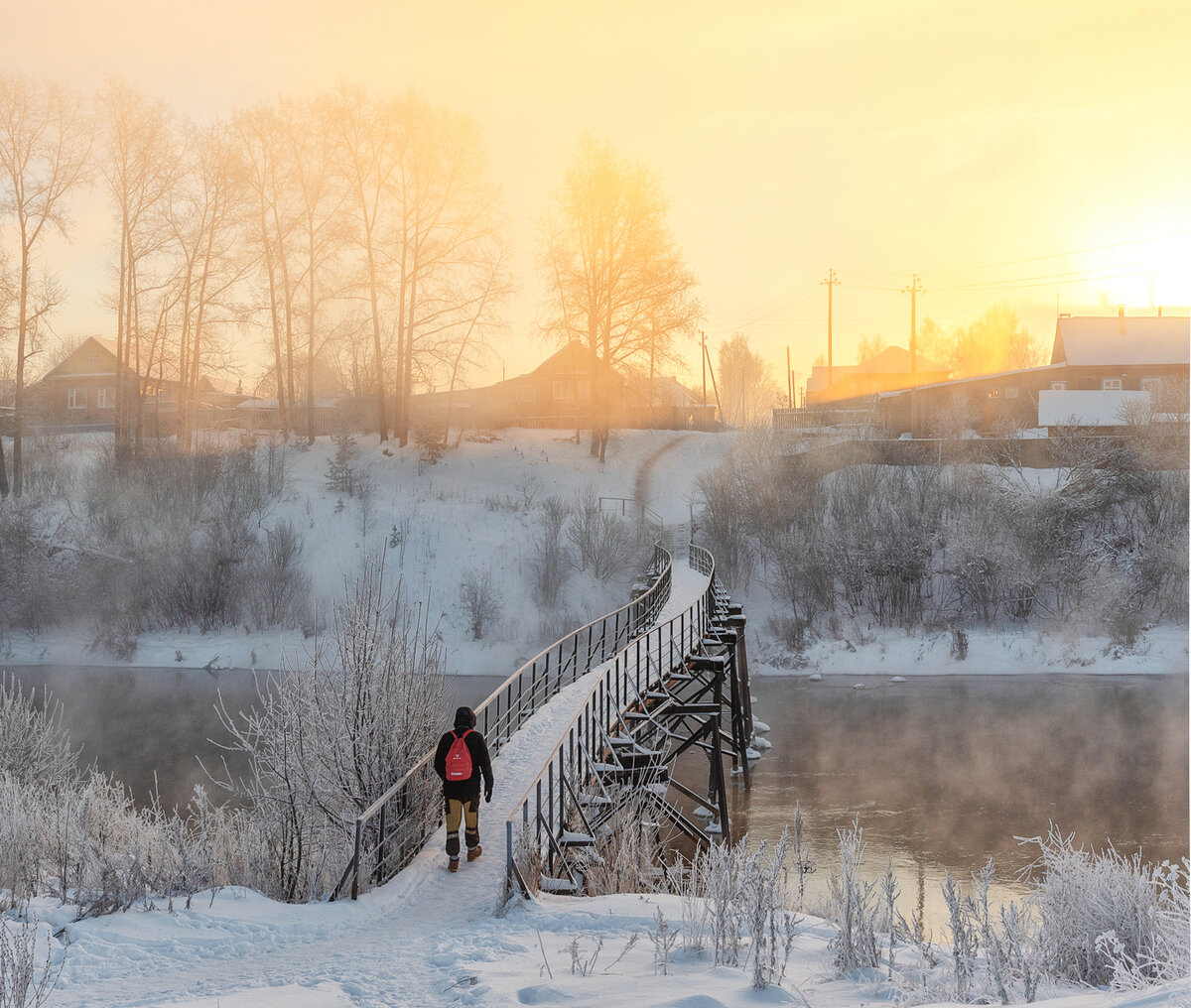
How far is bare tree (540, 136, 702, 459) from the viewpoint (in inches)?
1391

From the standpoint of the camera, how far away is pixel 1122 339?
40000 millimetres

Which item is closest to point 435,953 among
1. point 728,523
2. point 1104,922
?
point 1104,922

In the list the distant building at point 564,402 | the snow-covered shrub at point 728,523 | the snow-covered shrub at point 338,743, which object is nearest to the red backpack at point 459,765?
the snow-covered shrub at point 338,743

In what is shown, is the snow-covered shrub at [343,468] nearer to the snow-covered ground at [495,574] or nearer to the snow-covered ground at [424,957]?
the snow-covered ground at [495,574]

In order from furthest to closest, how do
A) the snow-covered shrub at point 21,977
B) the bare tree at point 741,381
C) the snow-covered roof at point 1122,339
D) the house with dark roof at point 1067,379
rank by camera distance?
the bare tree at point 741,381 < the snow-covered roof at point 1122,339 < the house with dark roof at point 1067,379 < the snow-covered shrub at point 21,977

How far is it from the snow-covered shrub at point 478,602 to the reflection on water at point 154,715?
1.97 m

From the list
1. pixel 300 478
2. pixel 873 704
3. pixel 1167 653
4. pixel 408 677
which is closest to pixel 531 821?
pixel 408 677

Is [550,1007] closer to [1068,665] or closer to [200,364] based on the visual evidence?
[1068,665]

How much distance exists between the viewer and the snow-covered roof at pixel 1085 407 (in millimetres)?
33428

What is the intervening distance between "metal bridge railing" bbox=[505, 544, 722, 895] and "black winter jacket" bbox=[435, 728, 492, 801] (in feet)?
1.40

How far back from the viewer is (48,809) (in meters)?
10.1

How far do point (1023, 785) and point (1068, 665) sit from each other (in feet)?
39.1

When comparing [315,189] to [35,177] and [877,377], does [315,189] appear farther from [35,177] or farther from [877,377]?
[877,377]

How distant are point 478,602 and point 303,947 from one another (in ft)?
77.9
